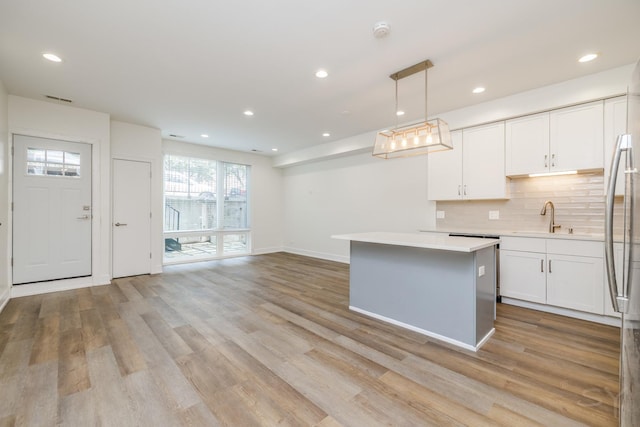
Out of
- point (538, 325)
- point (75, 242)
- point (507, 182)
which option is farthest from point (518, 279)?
point (75, 242)

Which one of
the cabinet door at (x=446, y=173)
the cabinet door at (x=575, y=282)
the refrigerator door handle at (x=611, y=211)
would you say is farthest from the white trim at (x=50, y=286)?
the cabinet door at (x=575, y=282)

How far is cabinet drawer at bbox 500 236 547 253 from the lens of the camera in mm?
3343

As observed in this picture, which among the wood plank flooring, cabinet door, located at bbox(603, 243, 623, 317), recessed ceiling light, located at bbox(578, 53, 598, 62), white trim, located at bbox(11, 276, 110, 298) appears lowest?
the wood plank flooring

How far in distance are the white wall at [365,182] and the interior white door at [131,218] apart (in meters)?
3.44

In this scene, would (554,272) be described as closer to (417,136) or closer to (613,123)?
(613,123)

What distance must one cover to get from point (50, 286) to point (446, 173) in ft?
20.6

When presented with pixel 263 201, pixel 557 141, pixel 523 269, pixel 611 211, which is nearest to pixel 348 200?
pixel 263 201

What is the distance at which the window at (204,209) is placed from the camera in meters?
6.25

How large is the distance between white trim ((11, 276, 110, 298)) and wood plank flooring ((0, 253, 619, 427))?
0.50 metres

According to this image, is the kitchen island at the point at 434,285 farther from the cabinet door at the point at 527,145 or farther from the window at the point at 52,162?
the window at the point at 52,162

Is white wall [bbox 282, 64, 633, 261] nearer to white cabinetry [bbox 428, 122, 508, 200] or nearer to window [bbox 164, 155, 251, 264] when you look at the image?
white cabinetry [bbox 428, 122, 508, 200]

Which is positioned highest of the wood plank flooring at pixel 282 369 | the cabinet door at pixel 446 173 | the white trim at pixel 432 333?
the cabinet door at pixel 446 173

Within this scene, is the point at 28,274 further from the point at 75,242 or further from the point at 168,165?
the point at 168,165

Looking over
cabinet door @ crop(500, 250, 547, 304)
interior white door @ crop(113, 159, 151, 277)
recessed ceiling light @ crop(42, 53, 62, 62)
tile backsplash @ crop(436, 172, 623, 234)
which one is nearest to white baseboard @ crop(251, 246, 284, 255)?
interior white door @ crop(113, 159, 151, 277)
